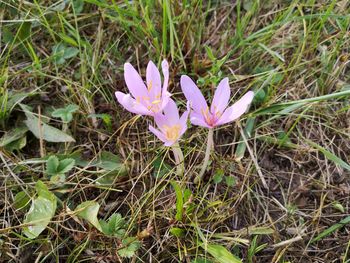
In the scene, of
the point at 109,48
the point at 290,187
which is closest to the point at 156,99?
the point at 109,48

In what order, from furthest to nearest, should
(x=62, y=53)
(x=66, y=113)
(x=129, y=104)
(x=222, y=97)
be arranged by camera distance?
(x=62, y=53)
(x=66, y=113)
(x=222, y=97)
(x=129, y=104)

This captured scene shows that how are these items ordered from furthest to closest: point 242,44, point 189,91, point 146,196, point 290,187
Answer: point 242,44 → point 290,187 → point 146,196 → point 189,91

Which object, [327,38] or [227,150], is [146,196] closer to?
[227,150]

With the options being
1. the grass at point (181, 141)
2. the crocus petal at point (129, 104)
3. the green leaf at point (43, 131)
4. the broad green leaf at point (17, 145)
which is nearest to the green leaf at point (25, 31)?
the grass at point (181, 141)

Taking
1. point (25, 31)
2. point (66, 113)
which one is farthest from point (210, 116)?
point (25, 31)

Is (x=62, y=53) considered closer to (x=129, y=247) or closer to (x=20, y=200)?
(x=20, y=200)

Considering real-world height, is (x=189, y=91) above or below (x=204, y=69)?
above

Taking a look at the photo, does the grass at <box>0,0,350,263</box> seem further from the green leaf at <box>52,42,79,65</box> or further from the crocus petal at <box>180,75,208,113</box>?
the crocus petal at <box>180,75,208,113</box>
